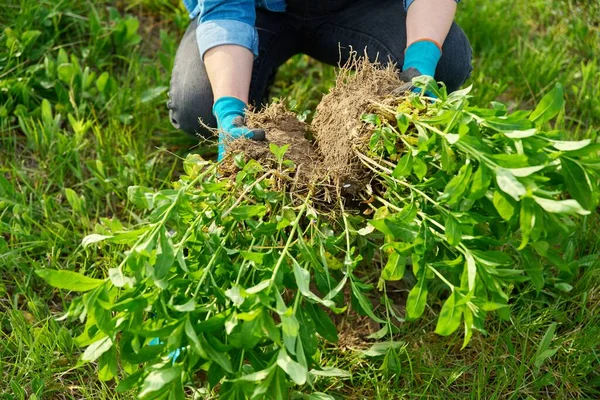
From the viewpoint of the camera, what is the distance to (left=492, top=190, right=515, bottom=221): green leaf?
121 cm

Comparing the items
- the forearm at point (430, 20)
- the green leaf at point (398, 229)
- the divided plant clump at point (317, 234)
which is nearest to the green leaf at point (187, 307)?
the divided plant clump at point (317, 234)

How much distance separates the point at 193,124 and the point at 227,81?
29 cm

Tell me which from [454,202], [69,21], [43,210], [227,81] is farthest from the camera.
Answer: [69,21]

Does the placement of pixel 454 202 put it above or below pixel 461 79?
above

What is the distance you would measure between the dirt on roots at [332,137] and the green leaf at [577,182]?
49 centimetres

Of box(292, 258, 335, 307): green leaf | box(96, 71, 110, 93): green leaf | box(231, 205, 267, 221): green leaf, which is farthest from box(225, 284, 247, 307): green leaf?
box(96, 71, 110, 93): green leaf

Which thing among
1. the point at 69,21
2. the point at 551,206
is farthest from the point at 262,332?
the point at 69,21

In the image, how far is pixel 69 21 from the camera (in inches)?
104

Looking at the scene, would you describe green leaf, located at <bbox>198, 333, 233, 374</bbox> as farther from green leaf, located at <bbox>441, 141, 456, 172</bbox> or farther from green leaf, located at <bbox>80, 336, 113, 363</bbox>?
green leaf, located at <bbox>441, 141, 456, 172</bbox>

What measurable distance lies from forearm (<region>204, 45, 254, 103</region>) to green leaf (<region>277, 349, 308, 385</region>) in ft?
2.91

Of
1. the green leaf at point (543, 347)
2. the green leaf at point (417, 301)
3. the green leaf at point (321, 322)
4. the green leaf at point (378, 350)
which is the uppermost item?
the green leaf at point (417, 301)

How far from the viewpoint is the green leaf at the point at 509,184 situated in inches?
45.2

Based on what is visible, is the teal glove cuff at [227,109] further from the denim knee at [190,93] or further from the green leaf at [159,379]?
the green leaf at [159,379]

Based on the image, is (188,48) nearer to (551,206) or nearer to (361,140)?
(361,140)
